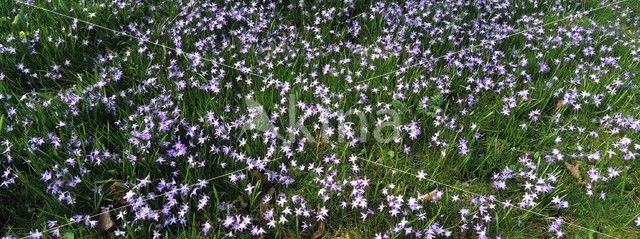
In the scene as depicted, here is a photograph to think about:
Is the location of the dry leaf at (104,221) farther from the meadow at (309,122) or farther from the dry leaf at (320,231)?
the dry leaf at (320,231)

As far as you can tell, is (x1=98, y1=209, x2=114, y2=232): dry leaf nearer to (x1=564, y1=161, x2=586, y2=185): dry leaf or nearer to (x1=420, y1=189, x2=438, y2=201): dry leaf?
(x1=420, y1=189, x2=438, y2=201): dry leaf

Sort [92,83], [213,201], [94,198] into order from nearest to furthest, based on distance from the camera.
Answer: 1. [94,198]
2. [213,201]
3. [92,83]

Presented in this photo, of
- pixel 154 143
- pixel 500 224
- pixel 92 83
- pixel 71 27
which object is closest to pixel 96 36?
pixel 71 27

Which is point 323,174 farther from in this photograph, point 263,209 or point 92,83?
point 92,83

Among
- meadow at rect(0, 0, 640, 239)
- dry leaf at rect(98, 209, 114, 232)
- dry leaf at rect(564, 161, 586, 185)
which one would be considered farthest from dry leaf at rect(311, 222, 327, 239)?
dry leaf at rect(564, 161, 586, 185)

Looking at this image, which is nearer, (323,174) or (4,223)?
(4,223)

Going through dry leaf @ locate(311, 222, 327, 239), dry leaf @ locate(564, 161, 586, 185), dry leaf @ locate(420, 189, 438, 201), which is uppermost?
dry leaf @ locate(420, 189, 438, 201)

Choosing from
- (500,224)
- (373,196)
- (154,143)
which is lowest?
(500,224)

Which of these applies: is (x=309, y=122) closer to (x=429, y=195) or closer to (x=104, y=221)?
(x=429, y=195)

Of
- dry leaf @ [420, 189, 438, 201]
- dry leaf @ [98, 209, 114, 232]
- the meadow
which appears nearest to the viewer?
dry leaf @ [98, 209, 114, 232]
